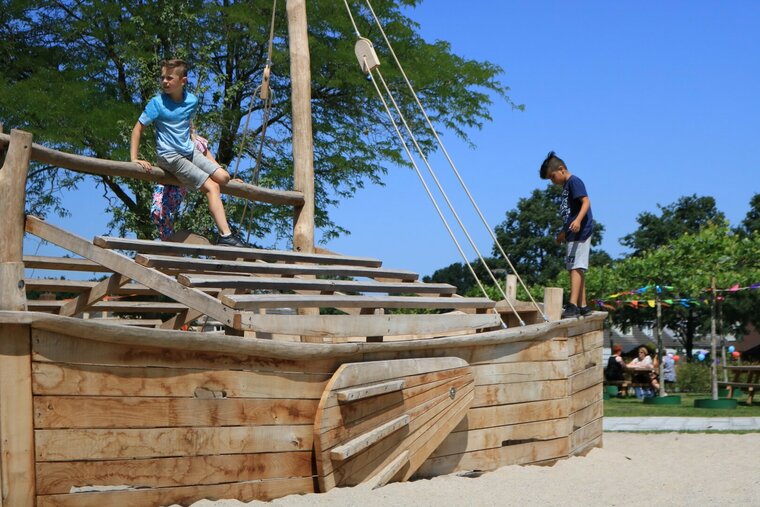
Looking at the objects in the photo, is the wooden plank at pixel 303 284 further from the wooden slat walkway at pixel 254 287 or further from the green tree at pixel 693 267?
the green tree at pixel 693 267

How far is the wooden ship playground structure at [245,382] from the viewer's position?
4.21 meters

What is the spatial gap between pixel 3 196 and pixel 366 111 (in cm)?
1553

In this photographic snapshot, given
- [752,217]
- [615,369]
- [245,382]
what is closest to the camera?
[245,382]

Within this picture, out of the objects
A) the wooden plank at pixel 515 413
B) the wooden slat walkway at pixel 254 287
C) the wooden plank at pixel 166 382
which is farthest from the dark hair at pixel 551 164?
the wooden plank at pixel 166 382

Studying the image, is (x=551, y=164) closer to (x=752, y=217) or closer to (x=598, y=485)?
(x=598, y=485)

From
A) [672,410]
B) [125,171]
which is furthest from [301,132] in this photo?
[672,410]

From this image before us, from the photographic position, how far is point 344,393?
16.9 feet

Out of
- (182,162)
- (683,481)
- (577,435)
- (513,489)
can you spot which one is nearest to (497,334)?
(513,489)

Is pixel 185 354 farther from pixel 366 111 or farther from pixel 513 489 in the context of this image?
pixel 366 111

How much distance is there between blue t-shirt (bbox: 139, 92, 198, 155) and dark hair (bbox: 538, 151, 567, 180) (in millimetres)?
2927

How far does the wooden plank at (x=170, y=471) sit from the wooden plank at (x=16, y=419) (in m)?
0.08

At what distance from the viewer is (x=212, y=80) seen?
1777 centimetres

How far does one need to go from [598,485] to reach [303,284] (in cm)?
261


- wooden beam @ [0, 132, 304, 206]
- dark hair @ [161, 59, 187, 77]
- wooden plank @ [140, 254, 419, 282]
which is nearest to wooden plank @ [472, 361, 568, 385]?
wooden plank @ [140, 254, 419, 282]
